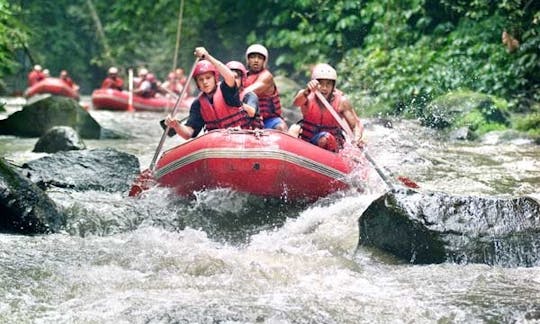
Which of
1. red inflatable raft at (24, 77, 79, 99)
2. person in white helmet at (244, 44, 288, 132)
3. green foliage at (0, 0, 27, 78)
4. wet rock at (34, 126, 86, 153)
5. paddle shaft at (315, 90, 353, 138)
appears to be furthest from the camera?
red inflatable raft at (24, 77, 79, 99)

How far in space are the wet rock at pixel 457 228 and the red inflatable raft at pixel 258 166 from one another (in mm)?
1275

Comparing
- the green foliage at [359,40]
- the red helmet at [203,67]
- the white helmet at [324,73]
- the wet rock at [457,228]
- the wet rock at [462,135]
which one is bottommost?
the wet rock at [457,228]

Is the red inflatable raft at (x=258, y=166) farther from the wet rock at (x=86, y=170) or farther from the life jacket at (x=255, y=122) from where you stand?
the wet rock at (x=86, y=170)

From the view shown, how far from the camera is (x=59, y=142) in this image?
32.0 ft

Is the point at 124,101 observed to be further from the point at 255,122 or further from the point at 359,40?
the point at 255,122

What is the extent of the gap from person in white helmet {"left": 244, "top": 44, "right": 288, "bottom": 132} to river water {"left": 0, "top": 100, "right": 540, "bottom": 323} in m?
1.54

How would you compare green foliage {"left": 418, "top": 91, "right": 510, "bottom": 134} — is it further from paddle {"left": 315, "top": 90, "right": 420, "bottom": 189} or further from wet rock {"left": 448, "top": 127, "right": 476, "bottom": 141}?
paddle {"left": 315, "top": 90, "right": 420, "bottom": 189}

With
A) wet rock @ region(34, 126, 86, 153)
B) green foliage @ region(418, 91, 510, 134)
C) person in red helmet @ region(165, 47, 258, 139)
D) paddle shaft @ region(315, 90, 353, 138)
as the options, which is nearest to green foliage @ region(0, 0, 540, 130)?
green foliage @ region(418, 91, 510, 134)

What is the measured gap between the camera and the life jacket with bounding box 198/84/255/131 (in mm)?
6807

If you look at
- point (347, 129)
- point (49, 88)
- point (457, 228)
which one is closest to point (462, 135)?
point (347, 129)

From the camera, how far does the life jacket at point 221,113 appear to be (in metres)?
6.81

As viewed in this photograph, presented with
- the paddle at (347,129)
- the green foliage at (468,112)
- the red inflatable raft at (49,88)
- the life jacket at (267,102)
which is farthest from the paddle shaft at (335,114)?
the red inflatable raft at (49,88)

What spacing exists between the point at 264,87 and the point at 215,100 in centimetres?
104

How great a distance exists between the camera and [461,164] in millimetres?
8914
